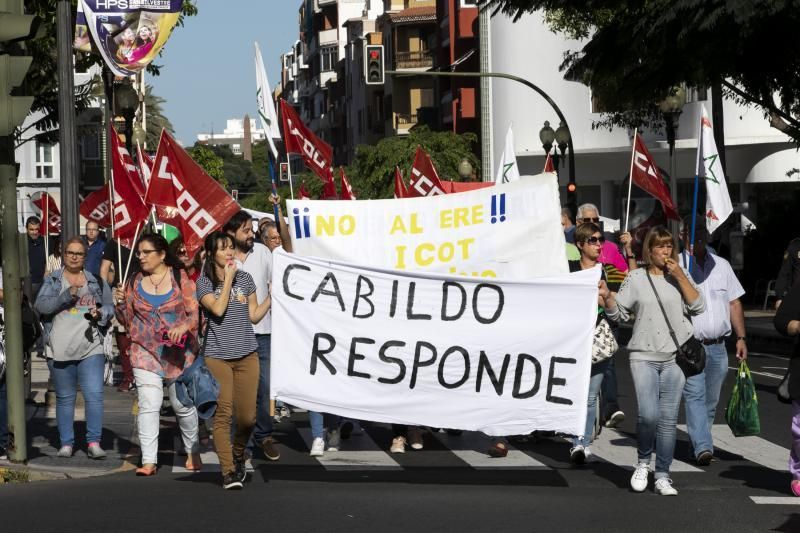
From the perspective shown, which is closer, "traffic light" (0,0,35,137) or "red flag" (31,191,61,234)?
"traffic light" (0,0,35,137)

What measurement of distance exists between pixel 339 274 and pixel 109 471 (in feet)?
7.46

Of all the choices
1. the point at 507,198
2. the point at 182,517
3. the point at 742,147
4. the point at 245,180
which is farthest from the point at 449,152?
the point at 245,180

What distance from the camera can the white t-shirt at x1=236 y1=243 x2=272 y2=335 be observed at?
12.0m

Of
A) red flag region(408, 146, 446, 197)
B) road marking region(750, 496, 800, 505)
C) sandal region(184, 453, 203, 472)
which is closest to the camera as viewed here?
road marking region(750, 496, 800, 505)

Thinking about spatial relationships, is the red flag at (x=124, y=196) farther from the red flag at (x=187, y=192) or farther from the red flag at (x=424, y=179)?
the red flag at (x=424, y=179)

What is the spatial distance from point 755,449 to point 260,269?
13.6 ft

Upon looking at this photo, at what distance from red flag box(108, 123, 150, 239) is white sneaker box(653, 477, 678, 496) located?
570cm

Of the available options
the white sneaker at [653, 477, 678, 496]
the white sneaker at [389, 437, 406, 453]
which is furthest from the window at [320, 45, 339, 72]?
the white sneaker at [653, 477, 678, 496]

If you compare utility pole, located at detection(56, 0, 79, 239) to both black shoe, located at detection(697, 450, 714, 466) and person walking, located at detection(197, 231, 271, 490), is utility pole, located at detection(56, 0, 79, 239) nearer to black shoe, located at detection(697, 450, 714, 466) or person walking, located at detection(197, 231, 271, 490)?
person walking, located at detection(197, 231, 271, 490)

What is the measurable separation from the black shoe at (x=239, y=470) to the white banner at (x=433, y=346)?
516 mm

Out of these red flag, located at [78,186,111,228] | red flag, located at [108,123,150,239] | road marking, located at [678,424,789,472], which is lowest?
road marking, located at [678,424,789,472]

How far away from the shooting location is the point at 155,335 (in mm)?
11031

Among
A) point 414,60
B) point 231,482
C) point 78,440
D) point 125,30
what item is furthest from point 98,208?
point 414,60

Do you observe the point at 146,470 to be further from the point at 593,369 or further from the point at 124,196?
the point at 124,196
